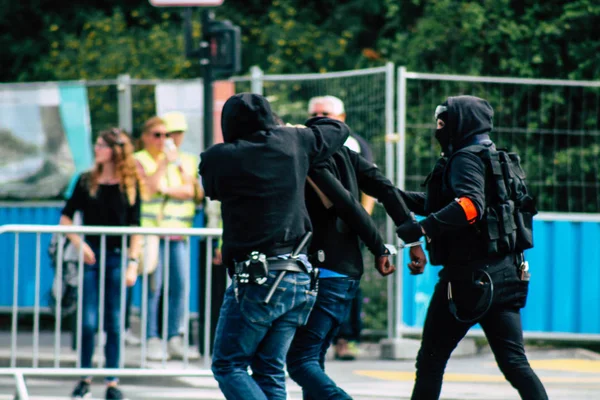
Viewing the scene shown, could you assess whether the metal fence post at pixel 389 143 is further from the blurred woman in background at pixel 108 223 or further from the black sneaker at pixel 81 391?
the black sneaker at pixel 81 391

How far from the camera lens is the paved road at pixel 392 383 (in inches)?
322

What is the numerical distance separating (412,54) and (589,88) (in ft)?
8.13

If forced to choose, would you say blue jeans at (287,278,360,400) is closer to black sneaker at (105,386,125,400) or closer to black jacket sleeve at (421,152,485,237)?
black jacket sleeve at (421,152,485,237)

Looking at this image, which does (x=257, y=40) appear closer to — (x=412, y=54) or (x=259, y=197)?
(x=412, y=54)

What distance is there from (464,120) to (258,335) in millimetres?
1416

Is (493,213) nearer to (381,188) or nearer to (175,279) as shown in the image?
(381,188)

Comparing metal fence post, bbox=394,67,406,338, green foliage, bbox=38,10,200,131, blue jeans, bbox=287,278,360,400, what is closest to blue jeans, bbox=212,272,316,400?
blue jeans, bbox=287,278,360,400

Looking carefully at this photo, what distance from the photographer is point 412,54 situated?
12656 millimetres

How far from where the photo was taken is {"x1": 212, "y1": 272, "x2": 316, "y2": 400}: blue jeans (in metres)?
5.69

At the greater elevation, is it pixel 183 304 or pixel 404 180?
pixel 404 180

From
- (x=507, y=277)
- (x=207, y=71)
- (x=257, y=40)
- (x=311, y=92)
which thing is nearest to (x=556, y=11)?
(x=311, y=92)

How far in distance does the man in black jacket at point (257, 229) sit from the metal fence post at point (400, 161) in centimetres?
416

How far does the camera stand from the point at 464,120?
6.11 metres

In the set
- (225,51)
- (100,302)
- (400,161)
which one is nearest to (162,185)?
(225,51)
